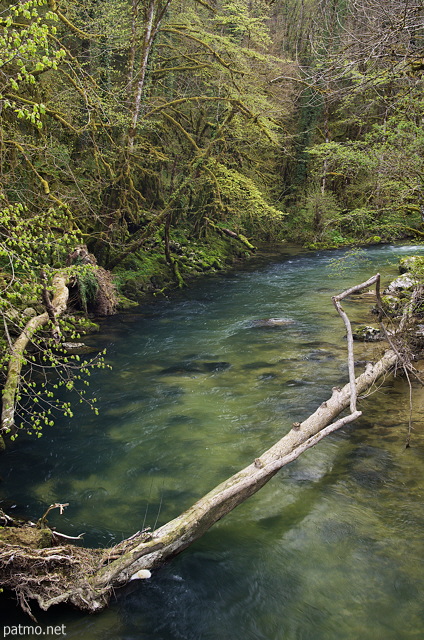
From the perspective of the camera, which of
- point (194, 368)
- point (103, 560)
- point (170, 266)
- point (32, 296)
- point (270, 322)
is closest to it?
point (103, 560)

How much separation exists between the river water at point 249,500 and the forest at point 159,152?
1.26 m

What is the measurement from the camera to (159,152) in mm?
16172

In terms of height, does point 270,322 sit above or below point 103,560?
above

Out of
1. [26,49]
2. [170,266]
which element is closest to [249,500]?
[26,49]

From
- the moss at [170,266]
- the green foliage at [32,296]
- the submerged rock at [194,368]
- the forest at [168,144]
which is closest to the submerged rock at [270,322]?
the submerged rock at [194,368]

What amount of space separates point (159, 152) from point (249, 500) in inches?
524

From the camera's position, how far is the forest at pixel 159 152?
786 centimetres

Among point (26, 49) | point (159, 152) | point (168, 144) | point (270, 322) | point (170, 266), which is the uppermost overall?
point (168, 144)

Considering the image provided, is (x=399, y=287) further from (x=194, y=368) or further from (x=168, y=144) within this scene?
→ (x=168, y=144)

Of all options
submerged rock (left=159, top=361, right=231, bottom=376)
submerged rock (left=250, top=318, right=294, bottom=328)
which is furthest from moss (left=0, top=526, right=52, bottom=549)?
submerged rock (left=250, top=318, right=294, bottom=328)

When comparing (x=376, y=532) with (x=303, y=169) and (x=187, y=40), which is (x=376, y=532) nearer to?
(x=187, y=40)

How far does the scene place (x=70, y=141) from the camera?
1480 centimetres

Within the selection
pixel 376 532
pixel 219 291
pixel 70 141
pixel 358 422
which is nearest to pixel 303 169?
pixel 219 291

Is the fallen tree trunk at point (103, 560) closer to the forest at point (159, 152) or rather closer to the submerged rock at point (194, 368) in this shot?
the forest at point (159, 152)
